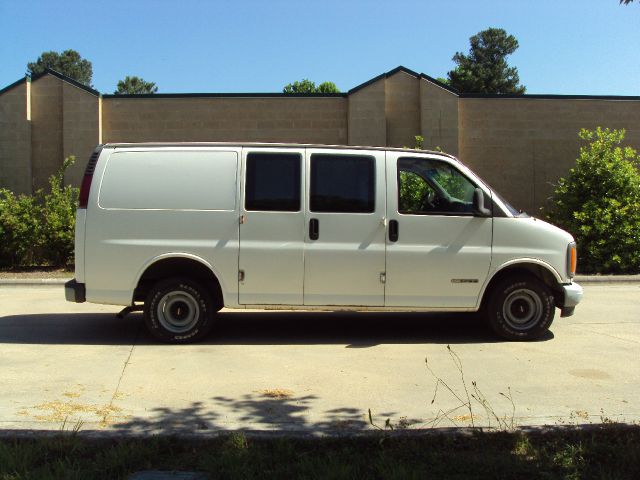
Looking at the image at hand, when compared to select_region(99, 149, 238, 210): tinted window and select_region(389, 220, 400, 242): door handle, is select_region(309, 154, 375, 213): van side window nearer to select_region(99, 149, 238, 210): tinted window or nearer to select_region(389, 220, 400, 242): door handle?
select_region(389, 220, 400, 242): door handle

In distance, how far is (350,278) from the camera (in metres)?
6.74

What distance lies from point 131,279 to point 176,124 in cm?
1075

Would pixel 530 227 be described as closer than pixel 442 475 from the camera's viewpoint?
No

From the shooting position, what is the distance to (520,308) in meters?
6.99

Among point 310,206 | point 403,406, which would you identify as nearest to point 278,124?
point 310,206

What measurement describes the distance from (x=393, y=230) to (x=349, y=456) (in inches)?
137

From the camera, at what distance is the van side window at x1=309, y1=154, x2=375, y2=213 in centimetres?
674

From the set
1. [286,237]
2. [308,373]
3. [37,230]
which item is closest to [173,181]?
[286,237]

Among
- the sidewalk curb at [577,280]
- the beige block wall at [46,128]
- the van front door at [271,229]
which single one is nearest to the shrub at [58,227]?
the sidewalk curb at [577,280]

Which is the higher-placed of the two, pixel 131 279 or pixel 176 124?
pixel 176 124

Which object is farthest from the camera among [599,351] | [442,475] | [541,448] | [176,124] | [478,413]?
[176,124]

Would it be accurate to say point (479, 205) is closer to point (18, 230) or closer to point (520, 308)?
point (520, 308)

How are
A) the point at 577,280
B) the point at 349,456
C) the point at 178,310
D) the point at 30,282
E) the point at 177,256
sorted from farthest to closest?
the point at 577,280 → the point at 30,282 → the point at 178,310 → the point at 177,256 → the point at 349,456

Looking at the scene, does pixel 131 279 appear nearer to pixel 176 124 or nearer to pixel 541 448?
pixel 541 448
